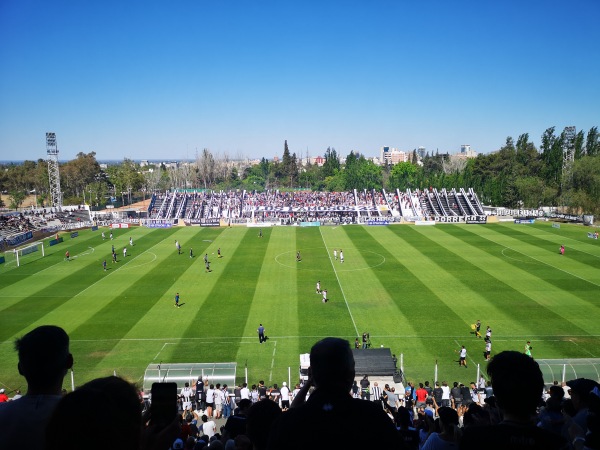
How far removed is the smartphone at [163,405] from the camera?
10.3 feet

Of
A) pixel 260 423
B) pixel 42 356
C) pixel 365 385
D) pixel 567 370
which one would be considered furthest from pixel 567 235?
pixel 42 356

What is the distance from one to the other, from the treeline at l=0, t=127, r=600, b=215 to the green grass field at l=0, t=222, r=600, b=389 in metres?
28.5

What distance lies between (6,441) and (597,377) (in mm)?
19538

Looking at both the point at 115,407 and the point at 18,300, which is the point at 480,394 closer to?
the point at 115,407

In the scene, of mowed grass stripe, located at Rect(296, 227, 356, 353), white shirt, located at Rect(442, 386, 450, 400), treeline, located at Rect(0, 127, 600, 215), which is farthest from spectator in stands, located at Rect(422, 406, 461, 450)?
treeline, located at Rect(0, 127, 600, 215)

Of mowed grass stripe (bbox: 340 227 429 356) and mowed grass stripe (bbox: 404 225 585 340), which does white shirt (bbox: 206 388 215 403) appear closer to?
mowed grass stripe (bbox: 340 227 429 356)

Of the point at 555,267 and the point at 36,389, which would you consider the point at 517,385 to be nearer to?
the point at 36,389

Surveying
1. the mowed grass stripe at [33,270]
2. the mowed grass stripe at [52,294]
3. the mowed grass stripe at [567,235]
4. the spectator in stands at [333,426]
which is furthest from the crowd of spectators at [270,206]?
the spectator in stands at [333,426]

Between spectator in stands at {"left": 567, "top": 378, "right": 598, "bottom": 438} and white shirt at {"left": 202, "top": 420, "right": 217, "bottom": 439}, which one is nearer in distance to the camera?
spectator in stands at {"left": 567, "top": 378, "right": 598, "bottom": 438}

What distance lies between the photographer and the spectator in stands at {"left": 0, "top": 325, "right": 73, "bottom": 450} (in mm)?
3006

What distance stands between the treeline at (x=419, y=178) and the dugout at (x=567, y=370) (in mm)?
55566

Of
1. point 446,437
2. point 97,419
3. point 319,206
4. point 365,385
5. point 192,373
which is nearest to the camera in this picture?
point 97,419

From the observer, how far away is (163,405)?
3225 mm

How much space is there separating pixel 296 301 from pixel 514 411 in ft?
90.4
